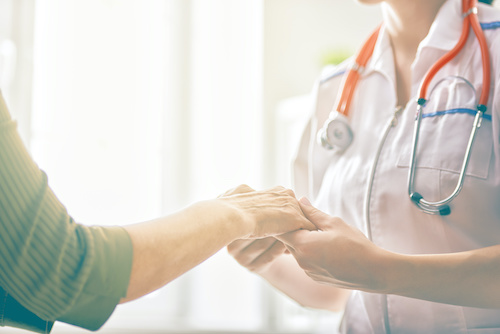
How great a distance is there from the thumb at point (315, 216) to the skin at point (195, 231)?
15mm

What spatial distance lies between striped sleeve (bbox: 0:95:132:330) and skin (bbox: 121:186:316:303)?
28mm

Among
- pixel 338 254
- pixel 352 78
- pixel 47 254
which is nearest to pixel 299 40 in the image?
pixel 352 78

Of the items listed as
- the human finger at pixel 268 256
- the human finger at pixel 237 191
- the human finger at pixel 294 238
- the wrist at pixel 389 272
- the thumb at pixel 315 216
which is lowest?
the human finger at pixel 268 256

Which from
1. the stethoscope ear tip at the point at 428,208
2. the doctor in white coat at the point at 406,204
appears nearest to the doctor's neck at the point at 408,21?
A: the doctor in white coat at the point at 406,204

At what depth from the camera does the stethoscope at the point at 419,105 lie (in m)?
0.88

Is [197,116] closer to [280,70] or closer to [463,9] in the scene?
[280,70]

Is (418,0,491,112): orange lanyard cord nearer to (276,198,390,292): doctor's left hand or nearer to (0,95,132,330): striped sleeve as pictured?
(276,198,390,292): doctor's left hand

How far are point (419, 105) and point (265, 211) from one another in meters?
0.34

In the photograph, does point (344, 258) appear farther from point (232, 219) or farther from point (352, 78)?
point (352, 78)

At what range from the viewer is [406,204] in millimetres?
941

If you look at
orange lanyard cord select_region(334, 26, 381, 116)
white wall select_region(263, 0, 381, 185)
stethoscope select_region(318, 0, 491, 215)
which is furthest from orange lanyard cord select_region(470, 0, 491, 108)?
white wall select_region(263, 0, 381, 185)

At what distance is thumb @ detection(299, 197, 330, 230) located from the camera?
0.92 metres

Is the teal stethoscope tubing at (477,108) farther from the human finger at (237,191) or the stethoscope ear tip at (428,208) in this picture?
the human finger at (237,191)

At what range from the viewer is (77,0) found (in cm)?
209
